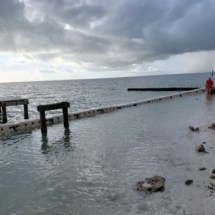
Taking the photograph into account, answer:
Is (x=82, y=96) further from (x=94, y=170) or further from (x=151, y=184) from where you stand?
(x=151, y=184)

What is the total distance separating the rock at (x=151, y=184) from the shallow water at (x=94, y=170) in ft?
0.52

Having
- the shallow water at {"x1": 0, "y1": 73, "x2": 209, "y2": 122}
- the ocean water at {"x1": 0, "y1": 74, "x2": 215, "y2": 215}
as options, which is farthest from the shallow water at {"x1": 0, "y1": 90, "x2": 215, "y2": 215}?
the shallow water at {"x1": 0, "y1": 73, "x2": 209, "y2": 122}

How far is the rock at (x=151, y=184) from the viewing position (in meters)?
5.53

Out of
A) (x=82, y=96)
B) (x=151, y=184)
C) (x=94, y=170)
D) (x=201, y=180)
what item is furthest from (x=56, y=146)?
(x=82, y=96)

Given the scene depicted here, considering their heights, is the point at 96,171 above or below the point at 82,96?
below

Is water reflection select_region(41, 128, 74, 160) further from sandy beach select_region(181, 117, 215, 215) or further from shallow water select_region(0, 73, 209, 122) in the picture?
shallow water select_region(0, 73, 209, 122)

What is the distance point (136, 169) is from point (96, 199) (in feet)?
6.31

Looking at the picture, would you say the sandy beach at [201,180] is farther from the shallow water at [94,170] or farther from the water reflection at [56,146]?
the water reflection at [56,146]

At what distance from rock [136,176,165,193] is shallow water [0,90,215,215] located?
16 centimetres

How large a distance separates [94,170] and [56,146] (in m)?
3.46

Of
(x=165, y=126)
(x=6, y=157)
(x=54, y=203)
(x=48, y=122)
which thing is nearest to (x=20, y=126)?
(x=48, y=122)

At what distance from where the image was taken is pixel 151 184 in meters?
5.75

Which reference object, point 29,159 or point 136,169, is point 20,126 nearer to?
point 29,159

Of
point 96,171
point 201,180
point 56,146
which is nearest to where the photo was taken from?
point 201,180
